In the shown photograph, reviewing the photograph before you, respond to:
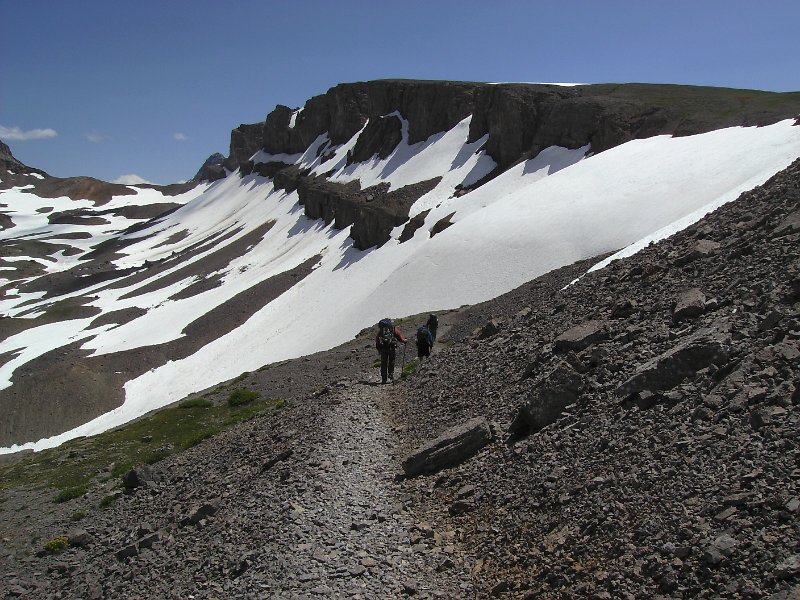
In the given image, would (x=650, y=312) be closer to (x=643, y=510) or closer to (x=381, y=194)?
(x=643, y=510)

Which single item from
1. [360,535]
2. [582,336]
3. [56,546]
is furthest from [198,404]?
[582,336]

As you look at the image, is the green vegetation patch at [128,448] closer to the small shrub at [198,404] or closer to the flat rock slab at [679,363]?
the small shrub at [198,404]

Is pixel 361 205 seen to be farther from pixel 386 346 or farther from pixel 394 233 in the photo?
pixel 386 346

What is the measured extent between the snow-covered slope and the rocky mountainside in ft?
48.2

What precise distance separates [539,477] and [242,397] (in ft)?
71.4

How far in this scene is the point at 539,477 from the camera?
1240cm

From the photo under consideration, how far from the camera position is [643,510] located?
382 inches

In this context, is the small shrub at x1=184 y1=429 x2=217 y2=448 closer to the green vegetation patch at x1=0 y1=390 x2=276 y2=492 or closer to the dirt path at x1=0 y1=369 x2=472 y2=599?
the green vegetation patch at x1=0 y1=390 x2=276 y2=492

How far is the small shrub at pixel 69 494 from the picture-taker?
66.9ft

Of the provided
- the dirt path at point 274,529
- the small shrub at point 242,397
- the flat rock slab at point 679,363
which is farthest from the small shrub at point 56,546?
the flat rock slab at point 679,363

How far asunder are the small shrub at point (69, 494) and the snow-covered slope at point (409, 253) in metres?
26.7

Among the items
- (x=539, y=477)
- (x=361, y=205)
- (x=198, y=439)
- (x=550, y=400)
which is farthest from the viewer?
(x=361, y=205)

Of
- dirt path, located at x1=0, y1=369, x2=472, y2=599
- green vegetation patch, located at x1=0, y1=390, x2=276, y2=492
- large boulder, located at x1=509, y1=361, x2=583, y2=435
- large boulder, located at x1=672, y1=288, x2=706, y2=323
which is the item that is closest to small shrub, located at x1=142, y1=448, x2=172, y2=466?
green vegetation patch, located at x1=0, y1=390, x2=276, y2=492

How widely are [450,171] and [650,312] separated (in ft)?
240
